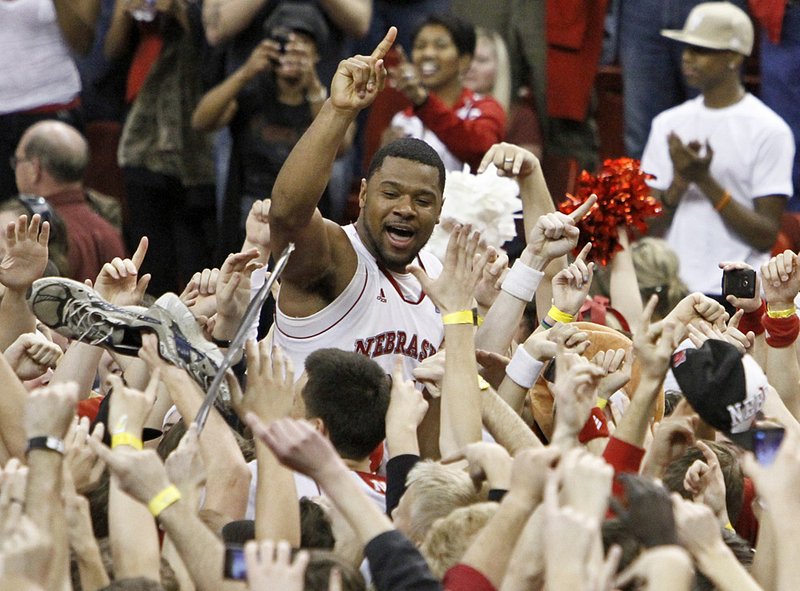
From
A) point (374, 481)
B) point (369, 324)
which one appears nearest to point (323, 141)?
point (369, 324)

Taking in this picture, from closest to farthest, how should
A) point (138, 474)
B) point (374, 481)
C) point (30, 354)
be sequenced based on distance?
point (138, 474) → point (374, 481) → point (30, 354)

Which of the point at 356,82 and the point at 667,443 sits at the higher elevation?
the point at 356,82

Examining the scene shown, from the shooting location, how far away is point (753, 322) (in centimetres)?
602

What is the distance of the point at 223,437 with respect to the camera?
4.54 meters

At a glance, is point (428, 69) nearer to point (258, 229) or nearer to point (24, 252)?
point (258, 229)

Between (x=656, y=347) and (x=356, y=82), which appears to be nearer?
(x=656, y=347)

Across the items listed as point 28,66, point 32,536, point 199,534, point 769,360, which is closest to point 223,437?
point 199,534

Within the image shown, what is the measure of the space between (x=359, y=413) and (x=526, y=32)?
17.6ft

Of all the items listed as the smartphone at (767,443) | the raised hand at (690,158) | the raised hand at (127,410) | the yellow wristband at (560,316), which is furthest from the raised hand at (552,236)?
the raised hand at (690,158)

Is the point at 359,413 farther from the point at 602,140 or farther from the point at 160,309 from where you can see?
the point at 602,140

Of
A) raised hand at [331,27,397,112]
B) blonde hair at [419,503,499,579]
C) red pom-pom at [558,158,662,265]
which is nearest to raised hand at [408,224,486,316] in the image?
raised hand at [331,27,397,112]

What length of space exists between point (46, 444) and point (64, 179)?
5.09 metres

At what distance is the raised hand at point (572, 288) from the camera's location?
560cm

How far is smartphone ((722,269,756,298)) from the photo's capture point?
229 inches
